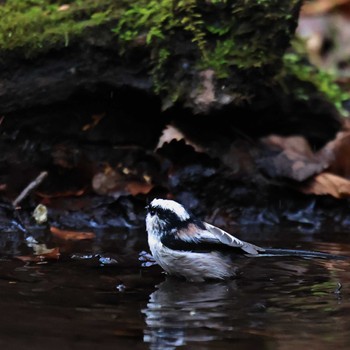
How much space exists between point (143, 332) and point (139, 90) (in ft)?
10.5

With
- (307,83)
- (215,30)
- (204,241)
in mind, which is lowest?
(204,241)

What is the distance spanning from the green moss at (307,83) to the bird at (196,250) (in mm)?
2382

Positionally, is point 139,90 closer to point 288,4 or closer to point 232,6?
point 232,6

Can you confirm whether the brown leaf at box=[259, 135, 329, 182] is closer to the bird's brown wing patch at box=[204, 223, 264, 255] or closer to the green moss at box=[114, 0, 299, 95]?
the green moss at box=[114, 0, 299, 95]

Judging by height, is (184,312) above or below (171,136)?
below

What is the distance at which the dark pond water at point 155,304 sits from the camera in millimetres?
3164

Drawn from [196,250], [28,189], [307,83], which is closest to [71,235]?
[28,189]

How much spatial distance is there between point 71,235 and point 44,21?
1853 mm

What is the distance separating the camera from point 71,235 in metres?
5.59

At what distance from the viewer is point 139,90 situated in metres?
6.13

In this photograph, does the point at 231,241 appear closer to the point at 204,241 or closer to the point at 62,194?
the point at 204,241

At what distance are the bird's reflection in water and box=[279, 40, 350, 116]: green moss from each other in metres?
2.83

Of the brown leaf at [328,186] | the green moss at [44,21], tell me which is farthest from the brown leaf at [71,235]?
the brown leaf at [328,186]

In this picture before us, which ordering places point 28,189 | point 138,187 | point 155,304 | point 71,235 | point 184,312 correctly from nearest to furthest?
point 184,312
point 155,304
point 71,235
point 28,189
point 138,187
